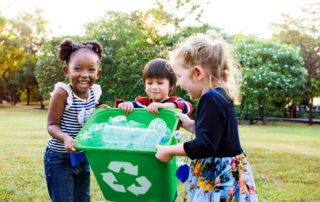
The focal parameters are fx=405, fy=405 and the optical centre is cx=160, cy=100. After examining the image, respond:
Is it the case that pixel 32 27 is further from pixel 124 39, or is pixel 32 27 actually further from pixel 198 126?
pixel 198 126

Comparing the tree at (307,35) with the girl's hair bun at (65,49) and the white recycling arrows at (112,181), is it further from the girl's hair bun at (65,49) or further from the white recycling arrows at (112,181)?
the white recycling arrows at (112,181)

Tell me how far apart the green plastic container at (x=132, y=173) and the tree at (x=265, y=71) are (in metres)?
16.8

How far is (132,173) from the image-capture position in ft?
7.30

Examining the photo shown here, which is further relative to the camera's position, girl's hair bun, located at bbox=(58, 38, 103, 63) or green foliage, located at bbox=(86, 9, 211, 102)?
green foliage, located at bbox=(86, 9, 211, 102)

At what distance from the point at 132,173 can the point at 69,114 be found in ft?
2.04

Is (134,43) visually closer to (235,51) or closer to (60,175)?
(235,51)

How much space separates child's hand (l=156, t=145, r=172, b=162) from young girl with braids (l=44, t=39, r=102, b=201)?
66 cm

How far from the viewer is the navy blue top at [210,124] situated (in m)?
1.97

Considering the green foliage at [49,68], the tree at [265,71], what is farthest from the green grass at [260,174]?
the green foliage at [49,68]

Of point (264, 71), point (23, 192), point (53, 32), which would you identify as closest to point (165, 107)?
point (23, 192)

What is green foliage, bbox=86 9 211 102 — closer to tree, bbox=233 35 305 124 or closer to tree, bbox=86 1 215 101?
tree, bbox=86 1 215 101

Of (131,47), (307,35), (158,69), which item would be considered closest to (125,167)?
(158,69)

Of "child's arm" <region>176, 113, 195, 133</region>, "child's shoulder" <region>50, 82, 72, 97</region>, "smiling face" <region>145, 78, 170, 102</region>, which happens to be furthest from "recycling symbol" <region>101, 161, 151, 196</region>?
"smiling face" <region>145, 78, 170, 102</region>

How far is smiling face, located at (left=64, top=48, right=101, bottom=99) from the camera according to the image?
8.40 feet
